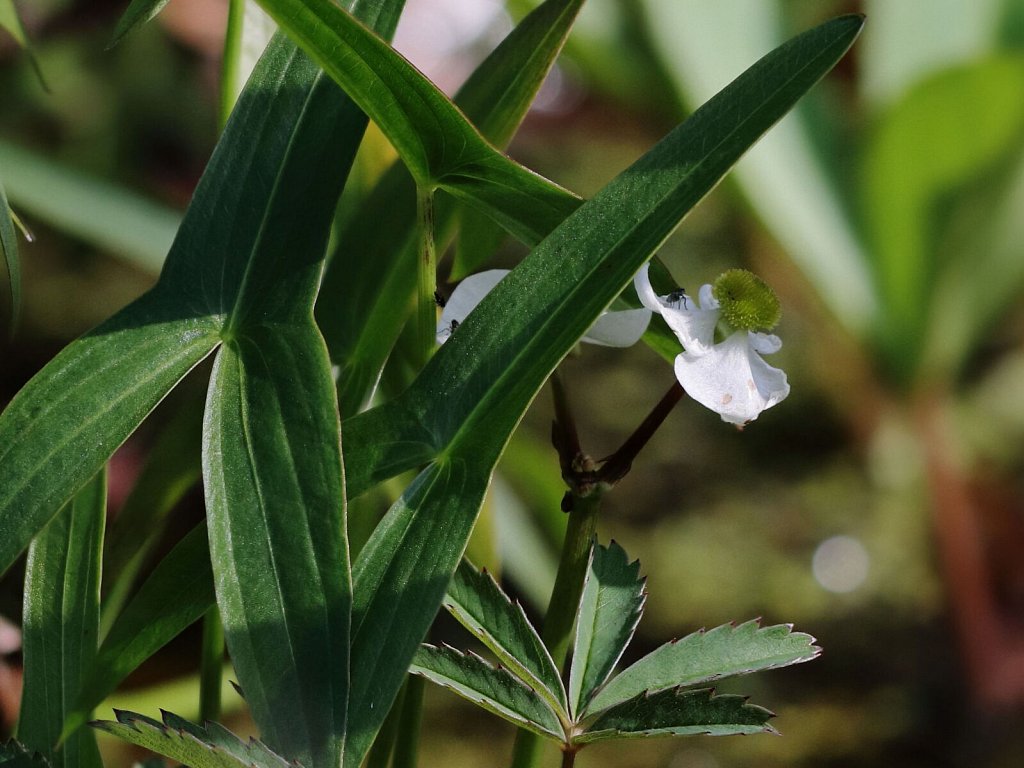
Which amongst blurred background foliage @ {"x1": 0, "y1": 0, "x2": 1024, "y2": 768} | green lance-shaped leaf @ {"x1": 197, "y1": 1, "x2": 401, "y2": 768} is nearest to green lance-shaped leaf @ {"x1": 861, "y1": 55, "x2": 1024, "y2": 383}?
blurred background foliage @ {"x1": 0, "y1": 0, "x2": 1024, "y2": 768}

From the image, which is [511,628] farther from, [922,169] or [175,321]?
[922,169]

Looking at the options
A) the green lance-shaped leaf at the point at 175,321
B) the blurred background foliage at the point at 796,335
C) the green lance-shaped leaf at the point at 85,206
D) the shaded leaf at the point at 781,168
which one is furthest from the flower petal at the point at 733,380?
the shaded leaf at the point at 781,168

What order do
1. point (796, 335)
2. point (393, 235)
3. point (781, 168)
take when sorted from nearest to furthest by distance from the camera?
point (393, 235) → point (781, 168) → point (796, 335)

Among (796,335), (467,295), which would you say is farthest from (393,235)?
(796,335)

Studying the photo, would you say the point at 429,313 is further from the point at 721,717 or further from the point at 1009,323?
the point at 1009,323

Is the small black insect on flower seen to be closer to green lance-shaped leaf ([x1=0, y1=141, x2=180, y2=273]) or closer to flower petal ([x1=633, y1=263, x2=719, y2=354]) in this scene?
flower petal ([x1=633, y1=263, x2=719, y2=354])
